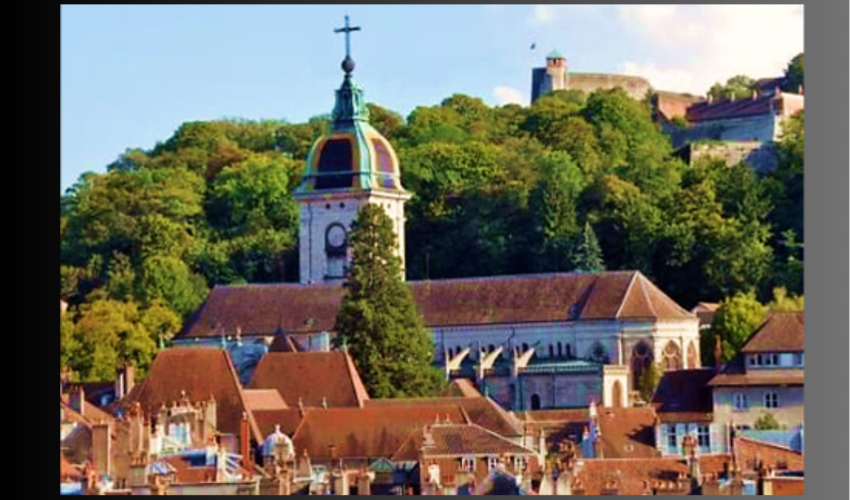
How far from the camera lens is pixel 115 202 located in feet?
342

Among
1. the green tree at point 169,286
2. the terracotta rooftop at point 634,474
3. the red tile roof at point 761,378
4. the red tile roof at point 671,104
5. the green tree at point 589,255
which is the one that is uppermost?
the red tile roof at point 671,104

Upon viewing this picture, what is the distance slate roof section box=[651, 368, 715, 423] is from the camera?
6431cm

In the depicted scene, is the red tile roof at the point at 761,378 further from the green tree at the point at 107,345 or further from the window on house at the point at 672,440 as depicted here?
the green tree at the point at 107,345

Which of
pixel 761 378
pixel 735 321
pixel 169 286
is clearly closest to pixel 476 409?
pixel 761 378

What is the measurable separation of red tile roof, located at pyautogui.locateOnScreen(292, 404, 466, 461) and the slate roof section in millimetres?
8238

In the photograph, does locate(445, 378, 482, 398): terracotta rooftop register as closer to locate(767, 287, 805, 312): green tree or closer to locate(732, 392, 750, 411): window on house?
locate(732, 392, 750, 411): window on house

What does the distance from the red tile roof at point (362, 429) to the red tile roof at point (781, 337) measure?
10106 mm

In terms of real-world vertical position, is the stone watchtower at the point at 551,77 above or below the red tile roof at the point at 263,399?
above

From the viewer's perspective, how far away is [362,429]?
5506 cm

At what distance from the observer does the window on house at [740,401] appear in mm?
64375

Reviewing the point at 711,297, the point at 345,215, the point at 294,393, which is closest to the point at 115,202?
the point at 345,215

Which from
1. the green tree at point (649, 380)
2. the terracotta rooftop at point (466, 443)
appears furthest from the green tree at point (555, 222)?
the terracotta rooftop at point (466, 443)
